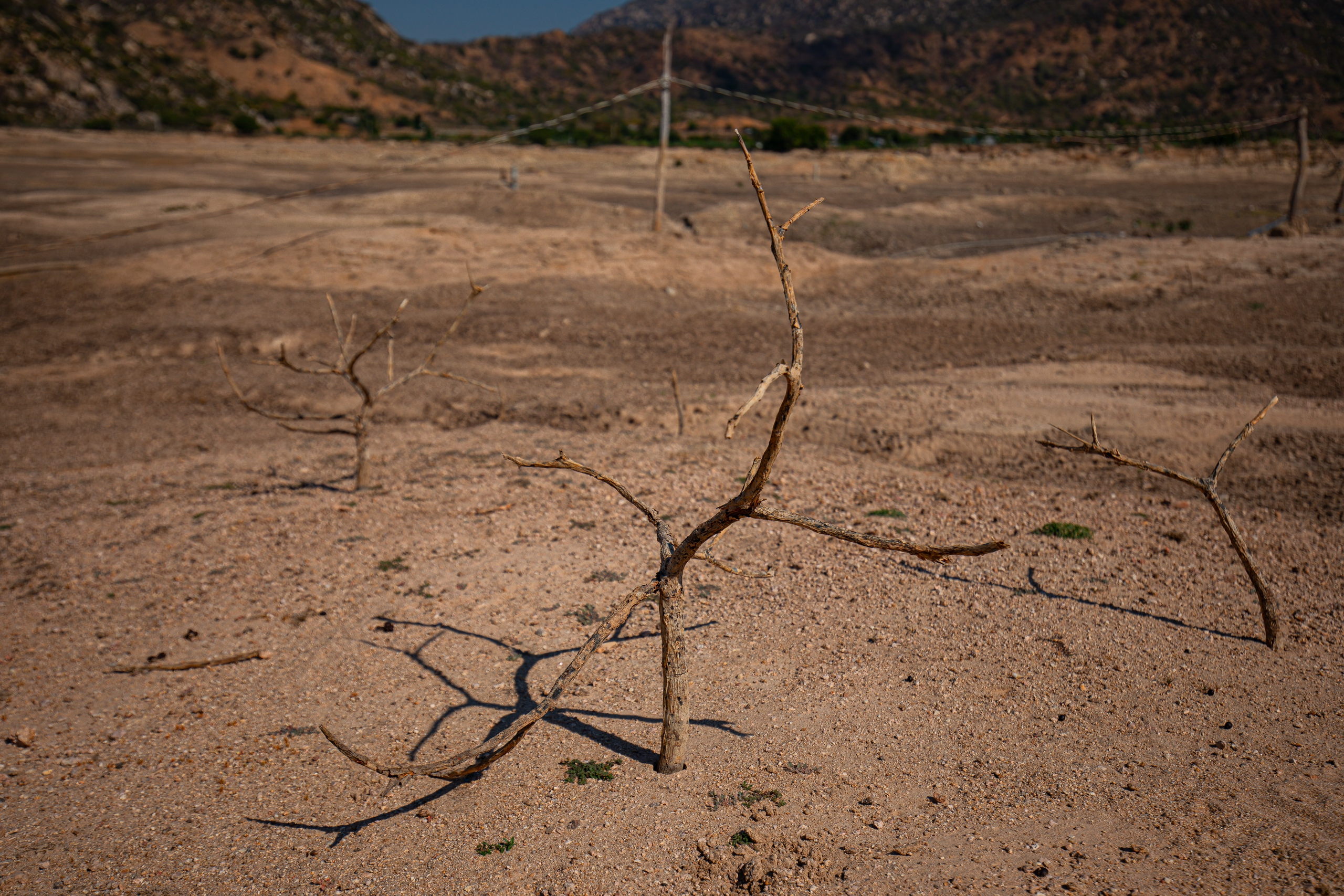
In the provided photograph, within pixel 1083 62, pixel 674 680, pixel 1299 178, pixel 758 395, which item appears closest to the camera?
pixel 758 395

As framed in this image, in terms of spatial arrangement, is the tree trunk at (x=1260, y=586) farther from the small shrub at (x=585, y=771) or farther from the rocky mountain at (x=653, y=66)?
the rocky mountain at (x=653, y=66)

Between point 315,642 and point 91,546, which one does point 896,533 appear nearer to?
point 315,642

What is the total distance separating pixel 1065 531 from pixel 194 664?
6.80 metres

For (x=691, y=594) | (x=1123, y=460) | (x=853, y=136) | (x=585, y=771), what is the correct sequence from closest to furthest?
1. (x=585, y=771)
2. (x=1123, y=460)
3. (x=691, y=594)
4. (x=853, y=136)

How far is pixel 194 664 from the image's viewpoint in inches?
212

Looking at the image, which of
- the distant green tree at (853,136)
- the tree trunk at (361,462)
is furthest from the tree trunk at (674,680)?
the distant green tree at (853,136)

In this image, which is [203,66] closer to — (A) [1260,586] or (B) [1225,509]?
(B) [1225,509]

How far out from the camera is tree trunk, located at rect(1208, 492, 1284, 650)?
5.17 metres

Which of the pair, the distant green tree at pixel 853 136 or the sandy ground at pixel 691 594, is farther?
the distant green tree at pixel 853 136

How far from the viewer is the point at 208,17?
66.3 m

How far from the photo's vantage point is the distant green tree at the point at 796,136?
46438mm

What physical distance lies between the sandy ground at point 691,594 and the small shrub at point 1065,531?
126mm

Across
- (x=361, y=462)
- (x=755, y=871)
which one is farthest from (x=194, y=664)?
(x=755, y=871)

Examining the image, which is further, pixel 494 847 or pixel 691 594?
pixel 691 594
